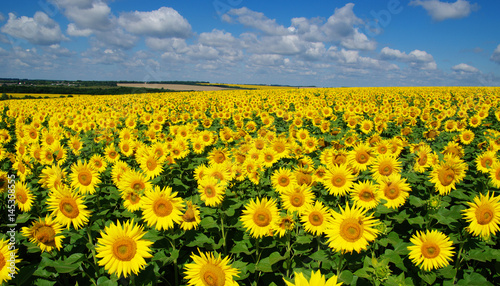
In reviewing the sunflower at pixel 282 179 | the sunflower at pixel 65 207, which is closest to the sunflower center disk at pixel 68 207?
the sunflower at pixel 65 207

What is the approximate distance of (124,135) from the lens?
735 centimetres

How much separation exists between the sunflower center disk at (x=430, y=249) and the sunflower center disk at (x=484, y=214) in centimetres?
72

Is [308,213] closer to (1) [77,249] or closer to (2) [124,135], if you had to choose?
(1) [77,249]

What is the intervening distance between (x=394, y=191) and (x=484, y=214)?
3.03ft

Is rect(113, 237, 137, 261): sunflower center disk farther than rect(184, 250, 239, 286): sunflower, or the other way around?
rect(113, 237, 137, 261): sunflower center disk

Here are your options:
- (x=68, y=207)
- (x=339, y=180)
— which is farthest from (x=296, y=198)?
(x=68, y=207)

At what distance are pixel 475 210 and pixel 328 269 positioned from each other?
1.89m

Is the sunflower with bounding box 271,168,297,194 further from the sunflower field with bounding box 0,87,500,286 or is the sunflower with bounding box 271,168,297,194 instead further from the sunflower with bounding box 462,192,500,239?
Answer: the sunflower with bounding box 462,192,500,239

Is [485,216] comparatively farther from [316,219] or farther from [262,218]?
[262,218]

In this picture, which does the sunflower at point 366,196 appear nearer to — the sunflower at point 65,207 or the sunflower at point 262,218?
the sunflower at point 262,218

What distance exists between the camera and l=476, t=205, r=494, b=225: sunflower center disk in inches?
114

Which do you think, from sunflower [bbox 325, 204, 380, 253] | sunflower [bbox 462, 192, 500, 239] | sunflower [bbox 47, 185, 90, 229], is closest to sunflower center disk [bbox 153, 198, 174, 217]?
sunflower [bbox 47, 185, 90, 229]

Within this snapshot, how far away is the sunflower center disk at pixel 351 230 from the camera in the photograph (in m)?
2.52

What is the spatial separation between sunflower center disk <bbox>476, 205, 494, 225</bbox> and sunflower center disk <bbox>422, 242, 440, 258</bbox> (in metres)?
0.72
